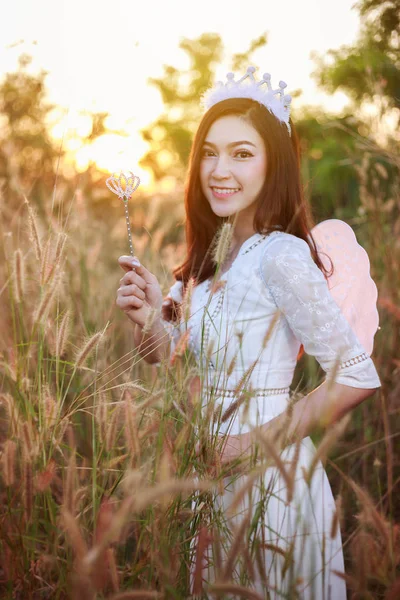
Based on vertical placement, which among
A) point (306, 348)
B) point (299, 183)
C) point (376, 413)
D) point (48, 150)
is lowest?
point (376, 413)

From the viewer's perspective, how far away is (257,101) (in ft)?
6.45

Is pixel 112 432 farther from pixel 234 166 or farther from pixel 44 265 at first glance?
pixel 234 166

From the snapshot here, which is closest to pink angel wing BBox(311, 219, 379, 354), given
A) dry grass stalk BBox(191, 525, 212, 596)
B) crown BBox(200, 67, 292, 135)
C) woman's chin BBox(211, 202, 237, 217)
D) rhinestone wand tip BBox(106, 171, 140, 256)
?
woman's chin BBox(211, 202, 237, 217)

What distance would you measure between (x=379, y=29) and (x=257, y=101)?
1.68 m

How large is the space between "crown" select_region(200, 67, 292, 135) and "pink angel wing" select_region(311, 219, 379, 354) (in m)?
0.46

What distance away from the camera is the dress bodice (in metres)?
1.58

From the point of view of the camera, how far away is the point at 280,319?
1716 millimetres

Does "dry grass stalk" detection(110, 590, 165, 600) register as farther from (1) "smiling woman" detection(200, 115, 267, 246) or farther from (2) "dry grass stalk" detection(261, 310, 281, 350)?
(1) "smiling woman" detection(200, 115, 267, 246)

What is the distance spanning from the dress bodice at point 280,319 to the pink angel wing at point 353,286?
0.21 m

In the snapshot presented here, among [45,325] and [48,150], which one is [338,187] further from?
[45,325]

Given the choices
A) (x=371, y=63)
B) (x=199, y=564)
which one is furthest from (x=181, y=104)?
(x=199, y=564)

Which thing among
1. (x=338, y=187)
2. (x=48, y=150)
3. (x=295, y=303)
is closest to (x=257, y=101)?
(x=295, y=303)

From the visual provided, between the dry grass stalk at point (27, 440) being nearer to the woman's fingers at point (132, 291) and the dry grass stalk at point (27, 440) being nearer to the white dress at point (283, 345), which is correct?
the white dress at point (283, 345)

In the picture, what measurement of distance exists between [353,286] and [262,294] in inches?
13.8
